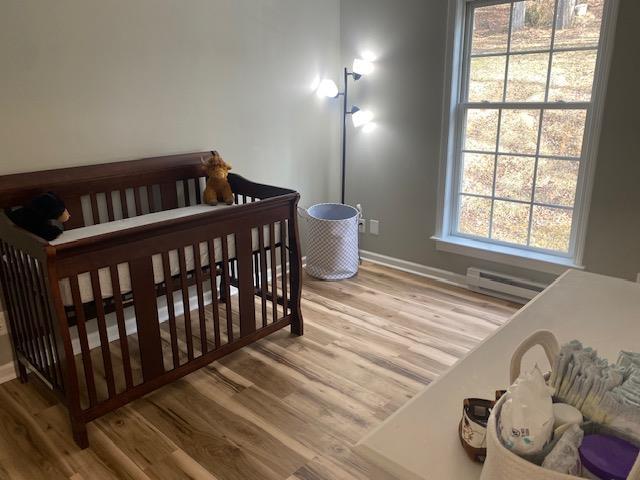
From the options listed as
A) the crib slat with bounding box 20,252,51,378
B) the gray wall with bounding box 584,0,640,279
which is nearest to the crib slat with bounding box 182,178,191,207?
the crib slat with bounding box 20,252,51,378

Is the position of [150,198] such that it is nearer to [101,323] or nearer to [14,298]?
[14,298]

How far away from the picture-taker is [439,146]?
3488 mm

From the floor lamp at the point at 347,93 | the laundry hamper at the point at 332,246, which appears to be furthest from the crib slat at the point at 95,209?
the floor lamp at the point at 347,93

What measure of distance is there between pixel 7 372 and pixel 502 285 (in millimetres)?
2897

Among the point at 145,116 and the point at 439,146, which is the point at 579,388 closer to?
the point at 145,116

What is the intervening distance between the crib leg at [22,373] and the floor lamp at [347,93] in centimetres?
257

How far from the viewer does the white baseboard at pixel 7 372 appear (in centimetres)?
249

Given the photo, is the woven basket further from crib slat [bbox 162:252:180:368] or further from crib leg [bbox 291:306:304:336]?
crib leg [bbox 291:306:304:336]

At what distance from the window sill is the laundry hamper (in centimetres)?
60

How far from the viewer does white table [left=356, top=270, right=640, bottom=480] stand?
0.86 meters

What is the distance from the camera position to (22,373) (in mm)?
2475

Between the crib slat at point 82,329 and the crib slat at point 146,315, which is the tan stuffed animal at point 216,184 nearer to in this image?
the crib slat at point 146,315

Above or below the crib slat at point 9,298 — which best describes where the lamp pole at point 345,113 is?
above

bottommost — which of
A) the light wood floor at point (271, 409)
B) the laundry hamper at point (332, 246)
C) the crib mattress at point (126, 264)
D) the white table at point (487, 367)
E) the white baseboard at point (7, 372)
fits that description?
the light wood floor at point (271, 409)
